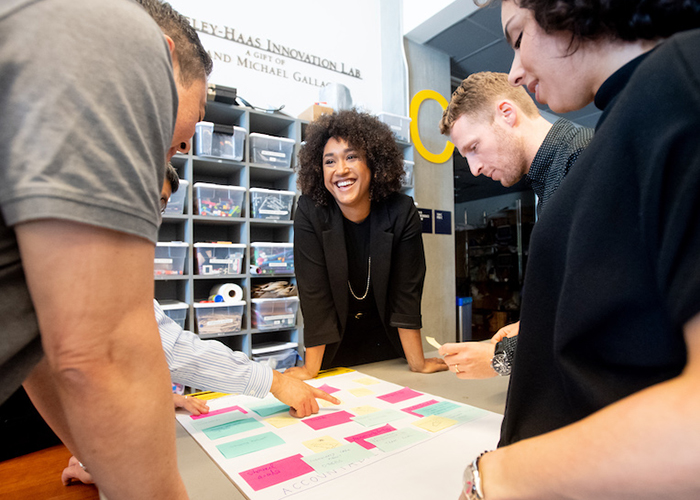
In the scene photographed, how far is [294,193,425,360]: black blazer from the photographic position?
5.13 feet

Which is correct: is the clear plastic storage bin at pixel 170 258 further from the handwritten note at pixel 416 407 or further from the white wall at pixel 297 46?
the handwritten note at pixel 416 407

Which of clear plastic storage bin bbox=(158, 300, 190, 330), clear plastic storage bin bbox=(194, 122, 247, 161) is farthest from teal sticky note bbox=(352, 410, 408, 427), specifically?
clear plastic storage bin bbox=(194, 122, 247, 161)

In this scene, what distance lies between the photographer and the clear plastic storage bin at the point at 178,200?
209 cm

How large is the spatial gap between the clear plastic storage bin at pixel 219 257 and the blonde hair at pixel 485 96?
1.35 m

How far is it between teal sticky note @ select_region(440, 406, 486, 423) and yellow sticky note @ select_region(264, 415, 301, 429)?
1.09ft

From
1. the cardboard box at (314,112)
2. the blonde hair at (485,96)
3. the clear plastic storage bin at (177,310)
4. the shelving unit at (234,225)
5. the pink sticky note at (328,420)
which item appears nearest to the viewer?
the pink sticky note at (328,420)

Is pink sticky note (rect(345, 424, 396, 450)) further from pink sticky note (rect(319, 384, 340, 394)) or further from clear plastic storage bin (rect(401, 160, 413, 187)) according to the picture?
clear plastic storage bin (rect(401, 160, 413, 187))

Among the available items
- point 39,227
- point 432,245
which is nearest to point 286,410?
point 39,227

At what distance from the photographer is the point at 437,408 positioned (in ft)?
3.12

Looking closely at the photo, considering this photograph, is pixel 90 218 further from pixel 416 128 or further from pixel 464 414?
pixel 416 128

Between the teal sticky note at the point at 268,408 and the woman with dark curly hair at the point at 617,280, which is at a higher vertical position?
the woman with dark curly hair at the point at 617,280

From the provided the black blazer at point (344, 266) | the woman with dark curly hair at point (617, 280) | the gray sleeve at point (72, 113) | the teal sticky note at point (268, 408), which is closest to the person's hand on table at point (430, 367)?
the black blazer at point (344, 266)

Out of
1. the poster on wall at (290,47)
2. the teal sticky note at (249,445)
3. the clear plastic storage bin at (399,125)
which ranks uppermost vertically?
the poster on wall at (290,47)

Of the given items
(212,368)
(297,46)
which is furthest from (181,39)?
(297,46)
